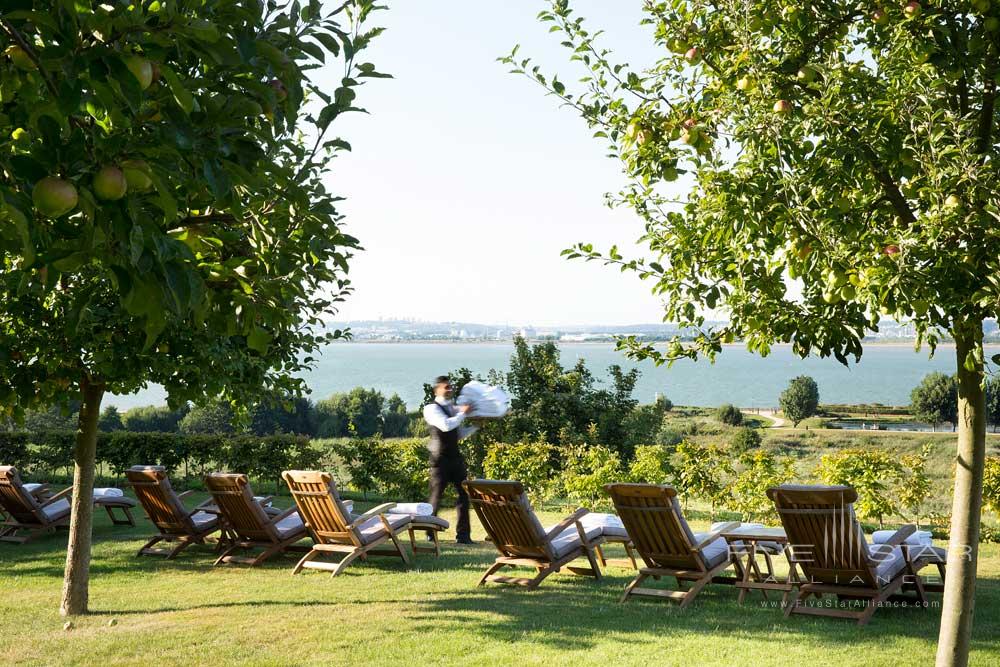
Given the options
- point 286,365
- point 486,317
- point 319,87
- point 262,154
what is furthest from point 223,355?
point 486,317

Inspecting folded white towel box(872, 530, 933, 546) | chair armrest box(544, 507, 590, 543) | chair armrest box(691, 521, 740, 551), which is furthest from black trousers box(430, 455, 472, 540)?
folded white towel box(872, 530, 933, 546)

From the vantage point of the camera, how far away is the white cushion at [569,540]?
7.61m

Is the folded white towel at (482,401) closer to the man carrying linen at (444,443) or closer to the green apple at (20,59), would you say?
the man carrying linen at (444,443)

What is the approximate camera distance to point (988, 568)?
8344mm

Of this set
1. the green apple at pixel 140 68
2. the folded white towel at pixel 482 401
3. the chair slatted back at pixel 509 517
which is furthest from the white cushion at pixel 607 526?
the green apple at pixel 140 68

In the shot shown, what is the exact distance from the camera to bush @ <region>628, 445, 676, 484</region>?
12.2 m

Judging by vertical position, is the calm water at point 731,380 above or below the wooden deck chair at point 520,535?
below

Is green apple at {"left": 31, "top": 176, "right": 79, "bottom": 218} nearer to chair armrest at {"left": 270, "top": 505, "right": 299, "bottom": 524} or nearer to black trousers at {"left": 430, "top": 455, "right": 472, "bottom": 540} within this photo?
chair armrest at {"left": 270, "top": 505, "right": 299, "bottom": 524}

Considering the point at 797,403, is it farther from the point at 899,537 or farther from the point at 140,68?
the point at 140,68

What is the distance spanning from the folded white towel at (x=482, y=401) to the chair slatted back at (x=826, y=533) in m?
4.17

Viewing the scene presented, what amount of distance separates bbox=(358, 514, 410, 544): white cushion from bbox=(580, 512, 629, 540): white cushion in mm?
1723

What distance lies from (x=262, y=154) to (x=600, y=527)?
21.4 feet

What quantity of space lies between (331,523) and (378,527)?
477 mm

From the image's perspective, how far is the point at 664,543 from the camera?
23.0 feet
